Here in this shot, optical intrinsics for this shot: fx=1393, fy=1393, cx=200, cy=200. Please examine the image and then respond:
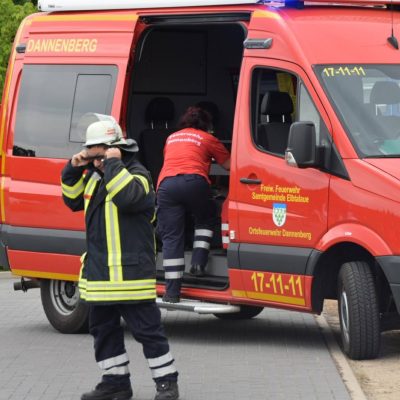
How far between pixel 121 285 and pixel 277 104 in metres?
2.98

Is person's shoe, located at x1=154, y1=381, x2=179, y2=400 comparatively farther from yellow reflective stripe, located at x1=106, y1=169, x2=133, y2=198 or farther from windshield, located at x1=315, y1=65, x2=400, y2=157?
windshield, located at x1=315, y1=65, x2=400, y2=157

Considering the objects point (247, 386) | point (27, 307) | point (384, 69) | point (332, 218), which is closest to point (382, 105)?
point (384, 69)

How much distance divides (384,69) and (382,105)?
306mm

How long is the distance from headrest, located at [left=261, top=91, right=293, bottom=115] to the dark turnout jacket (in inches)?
98.7

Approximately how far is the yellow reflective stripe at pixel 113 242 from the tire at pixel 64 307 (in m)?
3.73

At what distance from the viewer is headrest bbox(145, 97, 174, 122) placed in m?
12.8

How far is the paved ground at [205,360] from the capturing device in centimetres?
872

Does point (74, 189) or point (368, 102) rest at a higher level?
point (368, 102)

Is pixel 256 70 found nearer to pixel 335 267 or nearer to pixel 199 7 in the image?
pixel 199 7

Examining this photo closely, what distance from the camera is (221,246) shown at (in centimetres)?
1150

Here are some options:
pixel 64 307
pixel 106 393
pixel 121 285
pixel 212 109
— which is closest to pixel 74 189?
pixel 121 285

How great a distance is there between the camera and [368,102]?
10.1 metres

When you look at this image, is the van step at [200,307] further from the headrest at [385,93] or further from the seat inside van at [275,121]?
the headrest at [385,93]

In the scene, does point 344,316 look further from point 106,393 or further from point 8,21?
point 8,21
